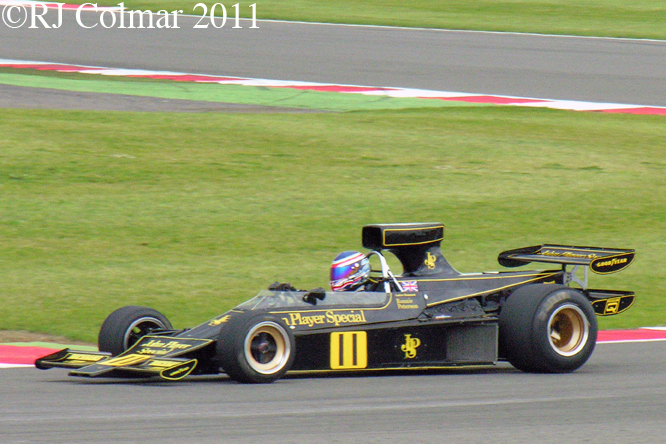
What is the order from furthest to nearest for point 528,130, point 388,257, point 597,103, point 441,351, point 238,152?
point 597,103, point 528,130, point 238,152, point 388,257, point 441,351

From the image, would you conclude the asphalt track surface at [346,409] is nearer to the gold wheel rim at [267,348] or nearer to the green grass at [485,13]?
the gold wheel rim at [267,348]

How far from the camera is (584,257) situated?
8.39 m

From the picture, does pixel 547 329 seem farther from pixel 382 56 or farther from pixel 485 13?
pixel 485 13

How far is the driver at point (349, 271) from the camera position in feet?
26.3

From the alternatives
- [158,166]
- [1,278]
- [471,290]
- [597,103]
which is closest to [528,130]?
[597,103]

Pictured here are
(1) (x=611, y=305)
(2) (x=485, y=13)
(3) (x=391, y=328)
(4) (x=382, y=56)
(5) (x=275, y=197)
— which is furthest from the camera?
(2) (x=485, y=13)

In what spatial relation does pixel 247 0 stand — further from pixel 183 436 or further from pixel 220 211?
pixel 183 436

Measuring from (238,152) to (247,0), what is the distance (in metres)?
23.3

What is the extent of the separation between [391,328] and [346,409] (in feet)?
4.36

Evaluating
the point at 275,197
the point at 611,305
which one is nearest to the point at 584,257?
the point at 611,305

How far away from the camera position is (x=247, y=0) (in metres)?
39.7

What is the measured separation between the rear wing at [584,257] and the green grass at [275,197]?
2.25 metres

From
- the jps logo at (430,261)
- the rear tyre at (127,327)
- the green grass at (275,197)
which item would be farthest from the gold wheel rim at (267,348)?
the green grass at (275,197)

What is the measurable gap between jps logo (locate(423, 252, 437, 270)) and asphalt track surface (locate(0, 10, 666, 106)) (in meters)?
14.9
